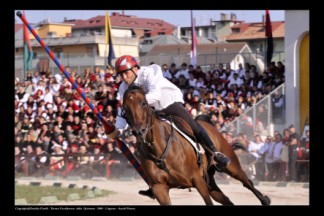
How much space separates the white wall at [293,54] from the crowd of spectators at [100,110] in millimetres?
599

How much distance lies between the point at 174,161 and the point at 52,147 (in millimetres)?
13182

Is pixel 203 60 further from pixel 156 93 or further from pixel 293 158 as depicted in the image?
pixel 156 93

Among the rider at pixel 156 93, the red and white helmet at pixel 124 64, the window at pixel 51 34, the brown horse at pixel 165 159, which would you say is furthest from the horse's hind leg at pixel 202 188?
the window at pixel 51 34

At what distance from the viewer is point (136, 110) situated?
9664mm

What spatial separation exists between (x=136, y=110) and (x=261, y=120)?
1216cm

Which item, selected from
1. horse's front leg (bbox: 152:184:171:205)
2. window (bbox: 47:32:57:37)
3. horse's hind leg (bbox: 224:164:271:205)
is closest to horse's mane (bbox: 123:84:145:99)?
horse's front leg (bbox: 152:184:171:205)

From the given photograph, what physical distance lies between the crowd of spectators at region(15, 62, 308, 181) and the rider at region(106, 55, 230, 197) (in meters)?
9.68

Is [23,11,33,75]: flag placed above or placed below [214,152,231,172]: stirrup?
above

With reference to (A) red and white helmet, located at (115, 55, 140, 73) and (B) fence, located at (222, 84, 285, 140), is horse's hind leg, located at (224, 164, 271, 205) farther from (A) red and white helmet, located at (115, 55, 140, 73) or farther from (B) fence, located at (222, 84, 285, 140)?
(B) fence, located at (222, 84, 285, 140)

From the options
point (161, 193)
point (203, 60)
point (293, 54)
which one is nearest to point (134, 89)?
point (161, 193)

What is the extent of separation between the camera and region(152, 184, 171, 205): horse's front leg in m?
10.3

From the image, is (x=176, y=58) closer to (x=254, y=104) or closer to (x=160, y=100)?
(x=254, y=104)

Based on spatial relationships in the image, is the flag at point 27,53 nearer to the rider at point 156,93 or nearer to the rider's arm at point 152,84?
the rider at point 156,93

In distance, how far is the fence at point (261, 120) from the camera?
21.3 m
